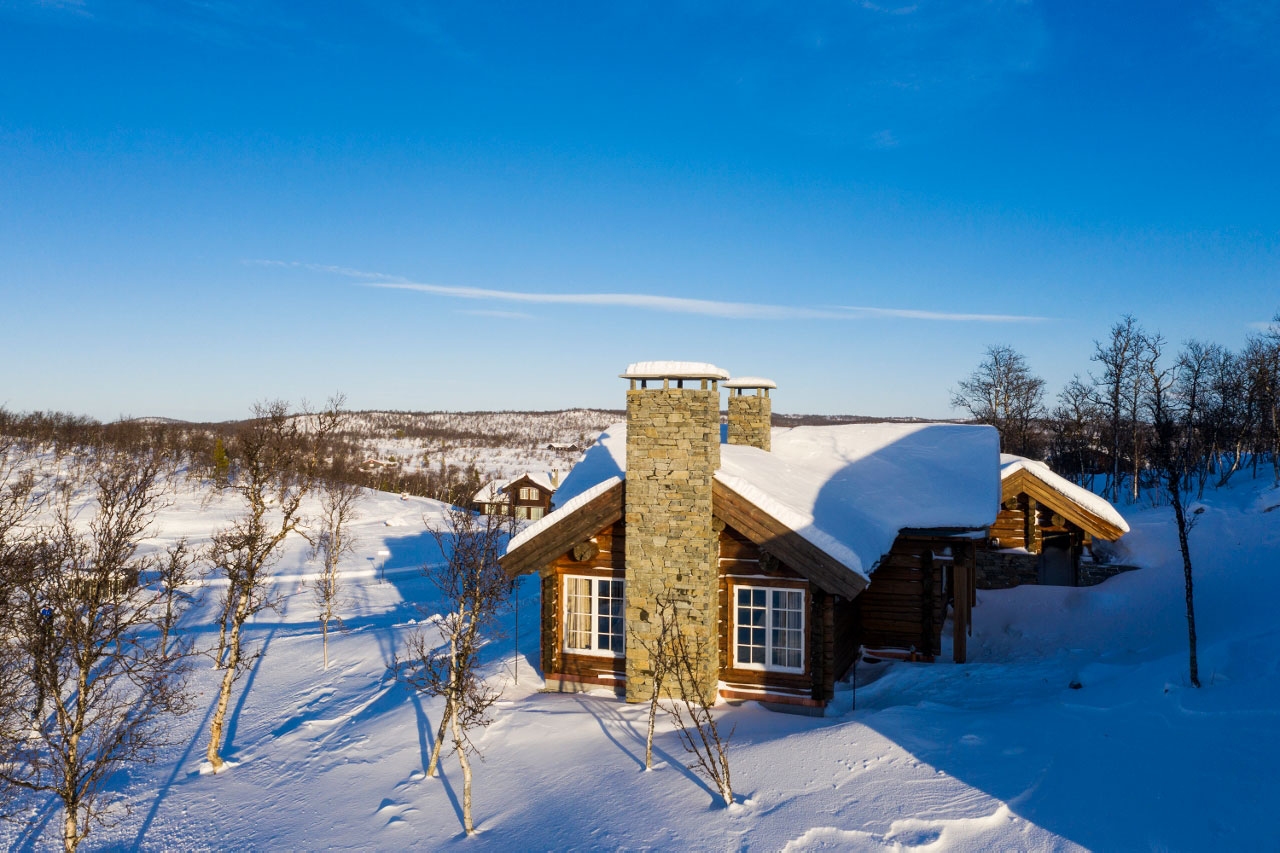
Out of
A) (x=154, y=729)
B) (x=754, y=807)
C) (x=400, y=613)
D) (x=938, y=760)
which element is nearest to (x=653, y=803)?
(x=754, y=807)

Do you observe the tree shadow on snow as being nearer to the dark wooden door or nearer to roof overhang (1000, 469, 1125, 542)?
roof overhang (1000, 469, 1125, 542)

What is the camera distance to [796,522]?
12.5 metres

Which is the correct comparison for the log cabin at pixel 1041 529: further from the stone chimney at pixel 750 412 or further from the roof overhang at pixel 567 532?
the roof overhang at pixel 567 532

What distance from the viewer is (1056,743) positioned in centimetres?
1027

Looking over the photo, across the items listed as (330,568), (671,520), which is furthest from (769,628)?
(330,568)

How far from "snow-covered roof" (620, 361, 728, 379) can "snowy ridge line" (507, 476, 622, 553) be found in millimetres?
2078

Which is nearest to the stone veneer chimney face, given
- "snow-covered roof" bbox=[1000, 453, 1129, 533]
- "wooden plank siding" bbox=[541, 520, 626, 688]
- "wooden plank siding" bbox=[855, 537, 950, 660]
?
"wooden plank siding" bbox=[541, 520, 626, 688]

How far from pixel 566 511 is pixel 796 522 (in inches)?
172

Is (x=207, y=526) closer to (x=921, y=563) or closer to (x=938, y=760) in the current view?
(x=921, y=563)

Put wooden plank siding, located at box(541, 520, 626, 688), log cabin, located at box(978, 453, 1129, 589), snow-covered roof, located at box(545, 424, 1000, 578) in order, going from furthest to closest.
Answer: log cabin, located at box(978, 453, 1129, 589) < wooden plank siding, located at box(541, 520, 626, 688) < snow-covered roof, located at box(545, 424, 1000, 578)

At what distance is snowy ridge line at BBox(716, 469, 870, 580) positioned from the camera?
484 inches

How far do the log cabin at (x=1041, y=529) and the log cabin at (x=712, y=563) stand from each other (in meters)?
6.09

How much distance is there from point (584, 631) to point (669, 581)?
267 centimetres

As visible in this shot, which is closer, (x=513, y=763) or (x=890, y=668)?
(x=513, y=763)
